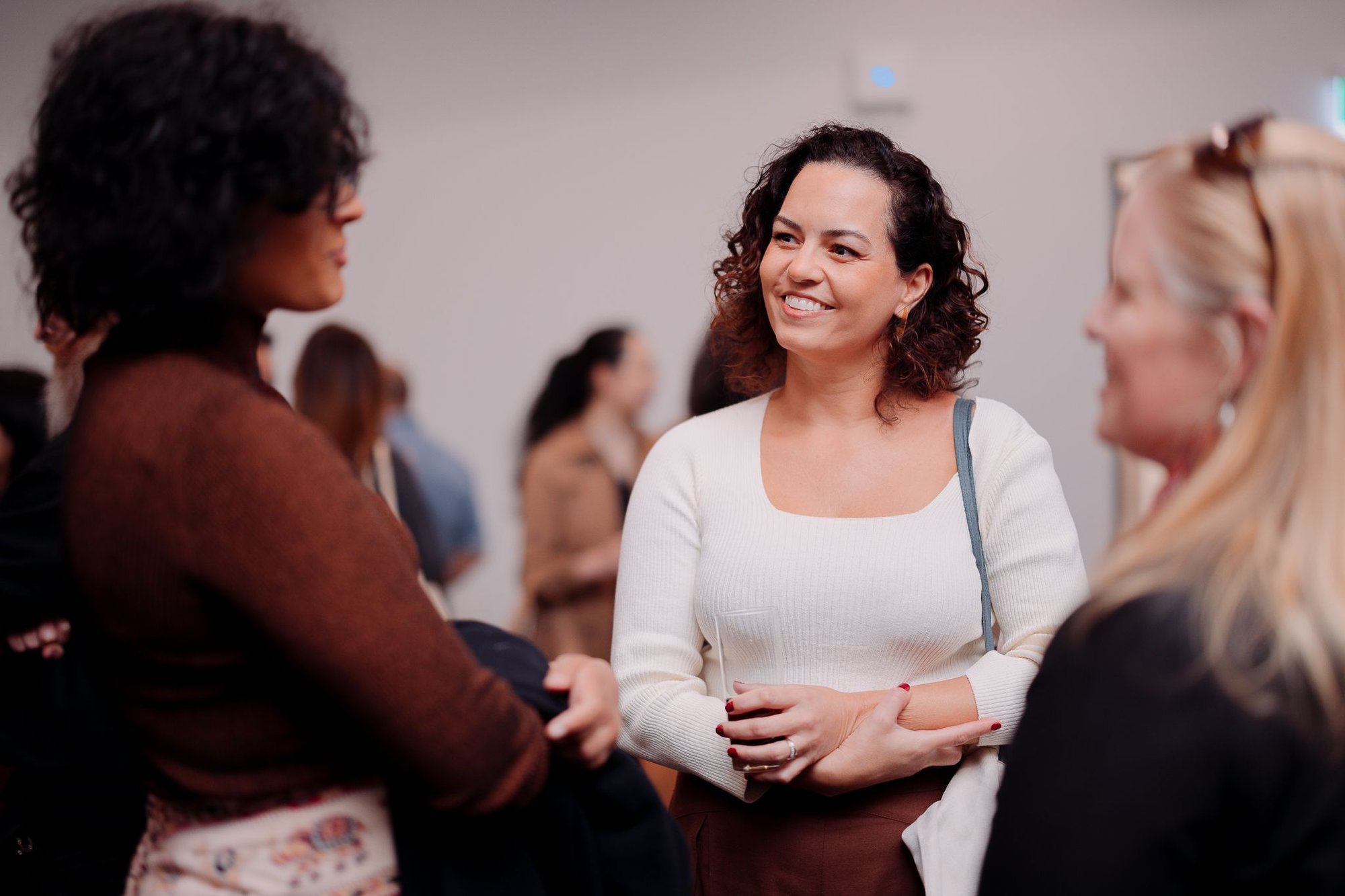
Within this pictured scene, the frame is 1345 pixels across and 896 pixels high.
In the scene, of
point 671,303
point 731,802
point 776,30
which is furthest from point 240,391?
Answer: point 776,30

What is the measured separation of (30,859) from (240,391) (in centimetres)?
128

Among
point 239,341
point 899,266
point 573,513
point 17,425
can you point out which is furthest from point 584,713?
point 573,513

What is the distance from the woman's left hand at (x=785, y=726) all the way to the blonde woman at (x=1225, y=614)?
23.9 inches

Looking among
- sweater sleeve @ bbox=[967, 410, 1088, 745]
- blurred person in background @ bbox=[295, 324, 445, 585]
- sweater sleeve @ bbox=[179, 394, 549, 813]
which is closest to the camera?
sweater sleeve @ bbox=[179, 394, 549, 813]

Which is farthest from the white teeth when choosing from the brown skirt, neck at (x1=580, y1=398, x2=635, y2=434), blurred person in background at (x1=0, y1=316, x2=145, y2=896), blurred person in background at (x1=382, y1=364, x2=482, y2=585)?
blurred person in background at (x1=382, y1=364, x2=482, y2=585)

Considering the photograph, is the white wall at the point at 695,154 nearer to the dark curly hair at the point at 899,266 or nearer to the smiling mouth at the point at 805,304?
the dark curly hair at the point at 899,266

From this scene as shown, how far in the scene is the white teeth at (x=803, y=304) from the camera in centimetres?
174

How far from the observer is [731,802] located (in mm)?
1651

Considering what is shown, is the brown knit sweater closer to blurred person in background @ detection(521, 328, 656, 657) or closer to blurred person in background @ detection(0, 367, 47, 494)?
blurred person in background @ detection(0, 367, 47, 494)

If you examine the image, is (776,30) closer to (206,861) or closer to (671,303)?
(671,303)

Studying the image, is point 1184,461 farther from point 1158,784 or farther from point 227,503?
point 227,503

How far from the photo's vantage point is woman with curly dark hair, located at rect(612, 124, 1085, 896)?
156 cm

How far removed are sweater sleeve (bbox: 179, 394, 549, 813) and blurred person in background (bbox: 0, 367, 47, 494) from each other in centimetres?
174

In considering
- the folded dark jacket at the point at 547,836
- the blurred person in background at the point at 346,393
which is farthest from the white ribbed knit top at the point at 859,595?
the blurred person in background at the point at 346,393
